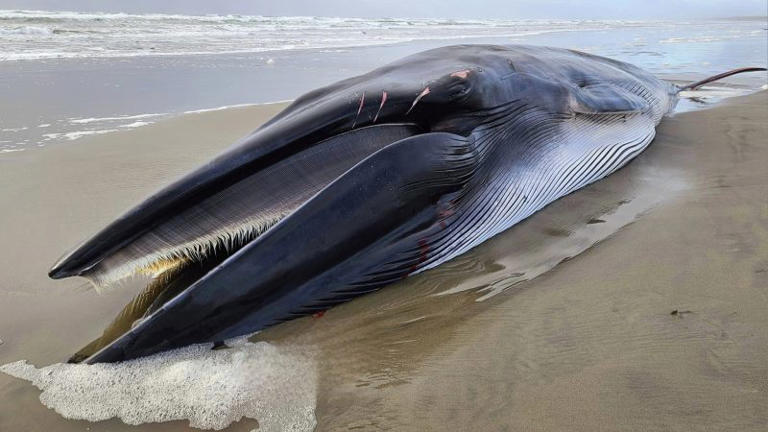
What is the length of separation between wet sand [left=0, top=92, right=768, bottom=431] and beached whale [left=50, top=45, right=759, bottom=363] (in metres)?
0.16

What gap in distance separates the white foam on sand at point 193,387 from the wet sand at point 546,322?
0.18ft

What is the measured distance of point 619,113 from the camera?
422 cm

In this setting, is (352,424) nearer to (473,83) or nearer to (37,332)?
(37,332)

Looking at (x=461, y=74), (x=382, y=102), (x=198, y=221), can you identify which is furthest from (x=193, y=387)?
(x=461, y=74)

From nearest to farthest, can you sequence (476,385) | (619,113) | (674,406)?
(674,406), (476,385), (619,113)

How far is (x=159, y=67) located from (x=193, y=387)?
10.5 m

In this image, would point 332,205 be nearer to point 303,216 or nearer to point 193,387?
point 303,216

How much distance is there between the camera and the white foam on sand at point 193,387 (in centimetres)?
199

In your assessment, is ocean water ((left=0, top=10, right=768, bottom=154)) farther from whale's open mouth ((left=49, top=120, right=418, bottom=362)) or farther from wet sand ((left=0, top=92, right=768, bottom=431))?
whale's open mouth ((left=49, top=120, right=418, bottom=362))

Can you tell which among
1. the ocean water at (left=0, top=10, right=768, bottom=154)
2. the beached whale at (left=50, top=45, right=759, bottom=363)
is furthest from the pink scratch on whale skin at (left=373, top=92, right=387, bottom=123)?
the ocean water at (left=0, top=10, right=768, bottom=154)

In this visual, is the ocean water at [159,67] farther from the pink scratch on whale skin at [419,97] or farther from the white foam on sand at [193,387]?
the pink scratch on whale skin at [419,97]

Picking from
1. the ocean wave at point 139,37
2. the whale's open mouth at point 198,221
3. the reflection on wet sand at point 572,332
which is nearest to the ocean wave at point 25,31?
the ocean wave at point 139,37

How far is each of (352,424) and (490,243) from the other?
4.93 ft

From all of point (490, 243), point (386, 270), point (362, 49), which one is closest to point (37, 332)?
point (386, 270)
